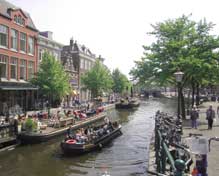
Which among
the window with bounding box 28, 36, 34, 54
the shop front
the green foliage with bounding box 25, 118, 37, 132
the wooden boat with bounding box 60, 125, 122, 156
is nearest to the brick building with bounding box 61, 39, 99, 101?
the window with bounding box 28, 36, 34, 54

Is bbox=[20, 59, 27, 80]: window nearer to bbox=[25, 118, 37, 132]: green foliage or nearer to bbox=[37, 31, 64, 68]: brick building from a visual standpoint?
bbox=[37, 31, 64, 68]: brick building

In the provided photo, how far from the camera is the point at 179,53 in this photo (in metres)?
31.0

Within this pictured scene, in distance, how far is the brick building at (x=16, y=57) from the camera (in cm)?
3934

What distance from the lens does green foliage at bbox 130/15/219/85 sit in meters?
30.8

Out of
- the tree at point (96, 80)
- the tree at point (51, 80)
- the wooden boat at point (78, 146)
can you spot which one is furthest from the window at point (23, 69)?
the wooden boat at point (78, 146)

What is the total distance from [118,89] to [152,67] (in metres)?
66.5

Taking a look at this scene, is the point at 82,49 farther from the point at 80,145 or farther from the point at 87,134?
the point at 80,145

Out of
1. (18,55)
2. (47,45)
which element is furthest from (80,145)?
(47,45)

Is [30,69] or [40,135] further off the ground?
[30,69]

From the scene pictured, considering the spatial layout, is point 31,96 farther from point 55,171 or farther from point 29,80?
point 55,171

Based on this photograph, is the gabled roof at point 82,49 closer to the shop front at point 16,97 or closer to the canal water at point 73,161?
the shop front at point 16,97

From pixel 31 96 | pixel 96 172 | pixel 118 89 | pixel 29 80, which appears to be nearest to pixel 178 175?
pixel 96 172

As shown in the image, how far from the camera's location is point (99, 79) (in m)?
64.1

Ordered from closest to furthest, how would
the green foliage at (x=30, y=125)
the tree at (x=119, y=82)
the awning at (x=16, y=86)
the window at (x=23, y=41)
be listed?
the green foliage at (x=30, y=125)
the awning at (x=16, y=86)
the window at (x=23, y=41)
the tree at (x=119, y=82)
